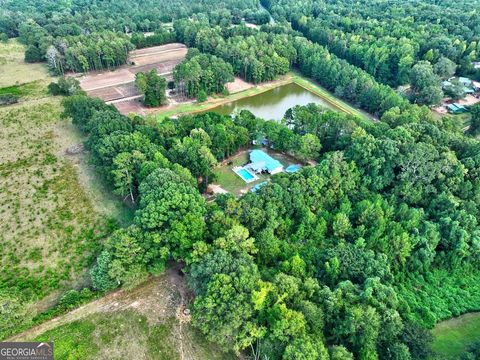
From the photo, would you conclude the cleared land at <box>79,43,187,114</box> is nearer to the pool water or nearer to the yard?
the yard

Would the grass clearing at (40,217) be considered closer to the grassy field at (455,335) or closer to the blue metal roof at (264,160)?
the blue metal roof at (264,160)

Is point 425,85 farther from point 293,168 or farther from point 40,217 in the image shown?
point 40,217

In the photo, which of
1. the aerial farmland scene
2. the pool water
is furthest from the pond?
the pool water

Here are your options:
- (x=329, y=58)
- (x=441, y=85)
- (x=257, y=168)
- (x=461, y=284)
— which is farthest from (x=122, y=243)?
(x=441, y=85)

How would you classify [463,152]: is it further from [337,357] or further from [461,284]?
[337,357]

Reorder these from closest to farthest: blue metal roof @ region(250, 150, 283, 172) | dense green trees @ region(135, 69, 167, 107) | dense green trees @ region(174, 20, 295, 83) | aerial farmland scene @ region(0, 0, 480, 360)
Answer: aerial farmland scene @ region(0, 0, 480, 360) < blue metal roof @ region(250, 150, 283, 172) < dense green trees @ region(135, 69, 167, 107) < dense green trees @ region(174, 20, 295, 83)

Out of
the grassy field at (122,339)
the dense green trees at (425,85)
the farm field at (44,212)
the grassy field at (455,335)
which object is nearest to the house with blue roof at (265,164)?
the farm field at (44,212)
